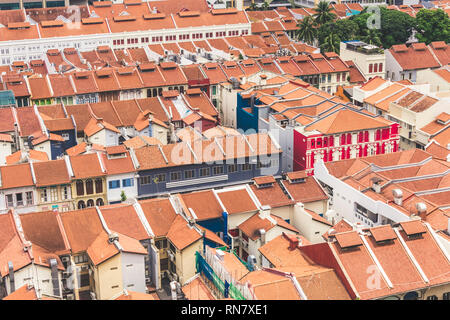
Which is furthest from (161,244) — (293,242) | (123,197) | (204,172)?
(204,172)

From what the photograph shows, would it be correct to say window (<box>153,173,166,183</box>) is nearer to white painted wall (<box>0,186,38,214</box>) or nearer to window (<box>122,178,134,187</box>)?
window (<box>122,178,134,187</box>)

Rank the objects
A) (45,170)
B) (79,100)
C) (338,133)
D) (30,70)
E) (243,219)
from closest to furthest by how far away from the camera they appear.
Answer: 1. (243,219)
2. (45,170)
3. (338,133)
4. (79,100)
5. (30,70)

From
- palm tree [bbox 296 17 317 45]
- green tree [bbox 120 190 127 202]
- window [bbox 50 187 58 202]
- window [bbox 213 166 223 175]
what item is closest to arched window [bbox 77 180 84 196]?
window [bbox 50 187 58 202]

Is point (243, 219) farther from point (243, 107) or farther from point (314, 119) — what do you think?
point (243, 107)

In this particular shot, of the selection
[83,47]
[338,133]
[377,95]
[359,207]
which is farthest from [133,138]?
[83,47]

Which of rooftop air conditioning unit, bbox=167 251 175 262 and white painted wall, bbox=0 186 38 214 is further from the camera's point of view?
white painted wall, bbox=0 186 38 214

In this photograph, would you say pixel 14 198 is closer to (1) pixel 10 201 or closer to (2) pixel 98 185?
(1) pixel 10 201
